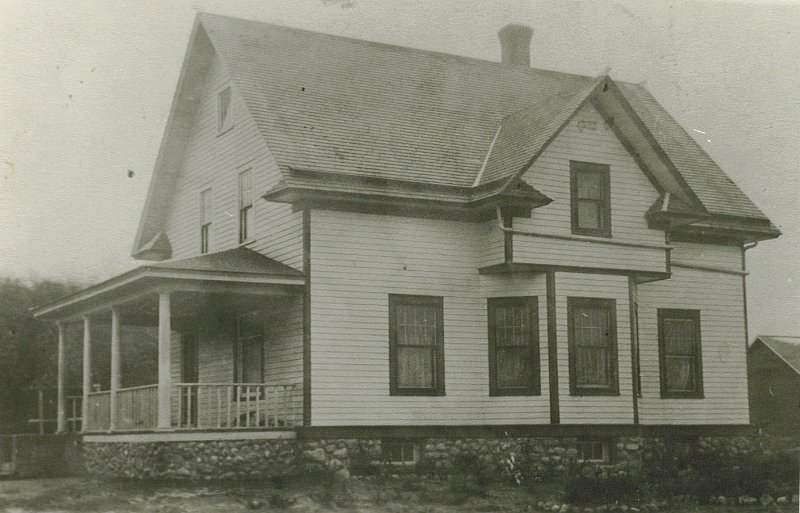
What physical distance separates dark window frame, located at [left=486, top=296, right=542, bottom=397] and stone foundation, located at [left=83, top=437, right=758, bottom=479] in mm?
875

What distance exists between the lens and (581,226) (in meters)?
21.2

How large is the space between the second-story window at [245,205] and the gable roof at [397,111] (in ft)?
5.90

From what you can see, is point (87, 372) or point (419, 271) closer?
point (419, 271)

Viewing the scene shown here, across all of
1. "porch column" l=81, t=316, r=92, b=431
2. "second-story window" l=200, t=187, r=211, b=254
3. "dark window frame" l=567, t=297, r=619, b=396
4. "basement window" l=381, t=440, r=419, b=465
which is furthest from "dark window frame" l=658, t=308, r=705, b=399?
"porch column" l=81, t=316, r=92, b=431

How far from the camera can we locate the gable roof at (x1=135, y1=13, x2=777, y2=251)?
20531 mm

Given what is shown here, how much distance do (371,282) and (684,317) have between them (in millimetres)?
7016

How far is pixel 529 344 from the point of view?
811 inches

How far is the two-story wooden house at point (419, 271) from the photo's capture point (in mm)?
19516

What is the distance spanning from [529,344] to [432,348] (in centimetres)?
177

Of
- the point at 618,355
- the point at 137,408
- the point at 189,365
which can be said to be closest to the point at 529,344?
the point at 618,355

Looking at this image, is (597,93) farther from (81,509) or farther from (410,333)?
(81,509)

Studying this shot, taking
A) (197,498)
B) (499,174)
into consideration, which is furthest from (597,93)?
(197,498)

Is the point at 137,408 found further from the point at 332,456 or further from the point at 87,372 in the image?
the point at 332,456

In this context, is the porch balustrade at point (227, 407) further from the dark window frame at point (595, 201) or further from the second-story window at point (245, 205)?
the dark window frame at point (595, 201)
